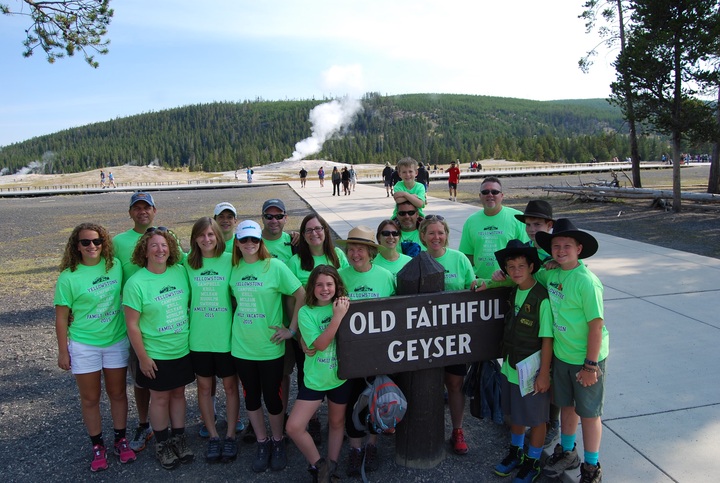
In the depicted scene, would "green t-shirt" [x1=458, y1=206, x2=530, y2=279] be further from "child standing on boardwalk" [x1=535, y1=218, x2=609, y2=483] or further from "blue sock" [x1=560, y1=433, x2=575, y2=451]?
"blue sock" [x1=560, y1=433, x2=575, y2=451]

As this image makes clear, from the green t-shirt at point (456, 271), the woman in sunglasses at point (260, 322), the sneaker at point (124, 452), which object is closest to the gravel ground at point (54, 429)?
the sneaker at point (124, 452)

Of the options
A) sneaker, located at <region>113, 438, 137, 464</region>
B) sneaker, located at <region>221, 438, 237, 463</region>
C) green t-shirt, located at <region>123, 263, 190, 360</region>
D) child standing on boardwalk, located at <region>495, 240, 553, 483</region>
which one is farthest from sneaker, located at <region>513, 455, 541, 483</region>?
sneaker, located at <region>113, 438, 137, 464</region>

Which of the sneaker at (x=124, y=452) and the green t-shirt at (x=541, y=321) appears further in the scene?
the sneaker at (x=124, y=452)

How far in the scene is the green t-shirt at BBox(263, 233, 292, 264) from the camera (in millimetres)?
3928

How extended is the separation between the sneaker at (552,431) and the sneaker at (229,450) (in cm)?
201

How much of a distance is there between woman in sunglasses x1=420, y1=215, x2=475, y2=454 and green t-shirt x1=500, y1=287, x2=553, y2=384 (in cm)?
41

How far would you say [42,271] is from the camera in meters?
9.71

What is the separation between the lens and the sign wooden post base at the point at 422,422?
311cm

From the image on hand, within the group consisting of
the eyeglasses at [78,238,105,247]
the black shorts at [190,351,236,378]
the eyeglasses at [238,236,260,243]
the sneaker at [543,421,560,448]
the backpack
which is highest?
the eyeglasses at [78,238,105,247]

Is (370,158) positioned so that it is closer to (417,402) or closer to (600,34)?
(600,34)

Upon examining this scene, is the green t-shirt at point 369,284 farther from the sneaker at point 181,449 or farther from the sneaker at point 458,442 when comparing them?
the sneaker at point 181,449

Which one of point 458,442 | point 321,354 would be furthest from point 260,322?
point 458,442

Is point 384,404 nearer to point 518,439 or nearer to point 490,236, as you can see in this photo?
point 518,439

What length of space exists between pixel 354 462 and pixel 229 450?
843 millimetres
